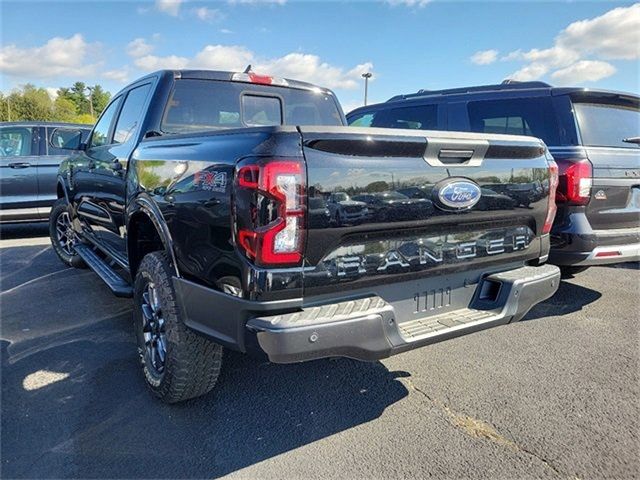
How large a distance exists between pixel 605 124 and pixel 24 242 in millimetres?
8262

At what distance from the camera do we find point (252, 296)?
79.0 inches

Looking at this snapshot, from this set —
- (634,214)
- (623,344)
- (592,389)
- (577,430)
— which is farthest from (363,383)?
(634,214)

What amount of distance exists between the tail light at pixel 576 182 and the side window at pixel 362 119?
328cm

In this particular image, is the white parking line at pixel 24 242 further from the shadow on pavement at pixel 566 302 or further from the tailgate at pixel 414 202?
the shadow on pavement at pixel 566 302

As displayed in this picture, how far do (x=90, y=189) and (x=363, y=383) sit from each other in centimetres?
322

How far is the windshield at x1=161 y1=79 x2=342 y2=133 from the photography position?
3486mm

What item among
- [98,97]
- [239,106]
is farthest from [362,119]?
[98,97]

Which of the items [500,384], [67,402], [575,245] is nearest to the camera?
[67,402]

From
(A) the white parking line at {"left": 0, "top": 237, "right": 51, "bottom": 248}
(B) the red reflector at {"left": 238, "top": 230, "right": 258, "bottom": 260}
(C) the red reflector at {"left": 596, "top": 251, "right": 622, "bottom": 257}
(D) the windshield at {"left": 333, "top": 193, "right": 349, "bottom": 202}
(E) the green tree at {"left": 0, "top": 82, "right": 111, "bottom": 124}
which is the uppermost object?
(E) the green tree at {"left": 0, "top": 82, "right": 111, "bottom": 124}

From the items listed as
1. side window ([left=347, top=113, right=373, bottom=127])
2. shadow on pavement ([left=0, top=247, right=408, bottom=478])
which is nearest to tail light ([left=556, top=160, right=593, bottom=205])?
shadow on pavement ([left=0, top=247, right=408, bottom=478])

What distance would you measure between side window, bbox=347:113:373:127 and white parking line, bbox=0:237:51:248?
5.26 m

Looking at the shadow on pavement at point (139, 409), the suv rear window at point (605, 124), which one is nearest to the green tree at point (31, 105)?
the shadow on pavement at point (139, 409)

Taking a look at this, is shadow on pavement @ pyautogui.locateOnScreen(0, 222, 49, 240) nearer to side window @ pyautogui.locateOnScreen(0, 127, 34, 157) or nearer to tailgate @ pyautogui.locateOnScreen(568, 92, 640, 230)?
side window @ pyautogui.locateOnScreen(0, 127, 34, 157)

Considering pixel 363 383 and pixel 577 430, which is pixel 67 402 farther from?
pixel 577 430
